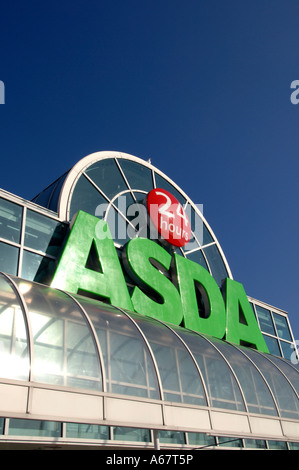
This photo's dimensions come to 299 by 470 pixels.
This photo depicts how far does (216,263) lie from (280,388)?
10454mm

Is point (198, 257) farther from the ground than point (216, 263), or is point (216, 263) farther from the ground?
point (216, 263)

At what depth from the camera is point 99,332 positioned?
9227mm

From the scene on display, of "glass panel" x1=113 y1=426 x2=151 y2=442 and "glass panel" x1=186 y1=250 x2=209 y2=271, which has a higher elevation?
"glass panel" x1=186 y1=250 x2=209 y2=271

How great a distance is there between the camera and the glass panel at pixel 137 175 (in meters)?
19.8

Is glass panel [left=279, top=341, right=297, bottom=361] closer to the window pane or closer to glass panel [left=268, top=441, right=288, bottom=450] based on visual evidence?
the window pane

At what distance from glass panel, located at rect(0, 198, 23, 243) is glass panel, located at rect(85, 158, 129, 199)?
4397mm

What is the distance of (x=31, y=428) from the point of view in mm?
8820

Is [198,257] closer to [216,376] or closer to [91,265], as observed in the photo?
[91,265]

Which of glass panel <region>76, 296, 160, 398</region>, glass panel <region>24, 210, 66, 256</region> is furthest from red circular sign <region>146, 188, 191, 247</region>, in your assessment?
glass panel <region>76, 296, 160, 398</region>

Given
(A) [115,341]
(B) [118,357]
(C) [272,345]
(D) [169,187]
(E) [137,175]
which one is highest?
(D) [169,187]

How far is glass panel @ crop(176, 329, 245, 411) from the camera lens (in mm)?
10469

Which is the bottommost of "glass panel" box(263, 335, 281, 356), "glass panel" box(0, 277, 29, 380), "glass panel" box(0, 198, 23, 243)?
"glass panel" box(0, 277, 29, 380)

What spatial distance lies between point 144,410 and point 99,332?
1.87 metres

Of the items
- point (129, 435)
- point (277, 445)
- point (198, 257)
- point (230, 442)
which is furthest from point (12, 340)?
point (198, 257)
